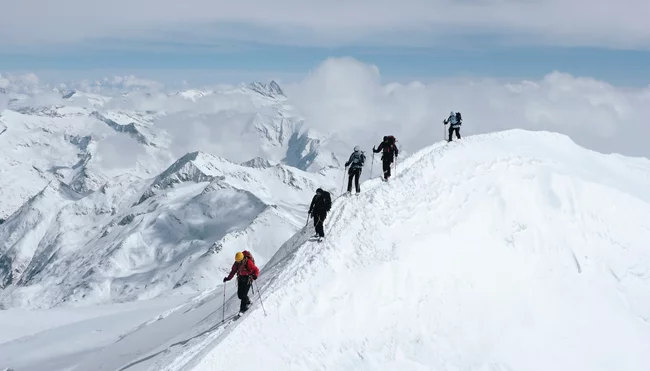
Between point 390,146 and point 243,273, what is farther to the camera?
Result: point 390,146

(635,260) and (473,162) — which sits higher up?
(473,162)

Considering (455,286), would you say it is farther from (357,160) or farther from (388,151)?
(388,151)

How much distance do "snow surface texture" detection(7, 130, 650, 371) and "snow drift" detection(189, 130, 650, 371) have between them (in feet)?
0.18

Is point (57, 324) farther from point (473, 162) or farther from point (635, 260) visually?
point (635, 260)

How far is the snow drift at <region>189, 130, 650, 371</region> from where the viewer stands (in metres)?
19.1

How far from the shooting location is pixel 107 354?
30.8 m

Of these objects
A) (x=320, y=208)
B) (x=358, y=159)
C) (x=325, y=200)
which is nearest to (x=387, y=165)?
(x=358, y=159)

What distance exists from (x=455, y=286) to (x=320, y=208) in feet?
22.8

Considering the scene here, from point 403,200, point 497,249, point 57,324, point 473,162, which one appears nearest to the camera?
point 497,249

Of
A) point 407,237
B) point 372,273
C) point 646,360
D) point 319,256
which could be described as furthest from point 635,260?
point 319,256

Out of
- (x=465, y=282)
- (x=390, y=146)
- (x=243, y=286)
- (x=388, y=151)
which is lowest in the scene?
(x=243, y=286)

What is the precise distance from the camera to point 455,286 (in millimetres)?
21562

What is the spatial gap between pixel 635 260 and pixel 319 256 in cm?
1578

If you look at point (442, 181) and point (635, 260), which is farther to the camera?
point (442, 181)
